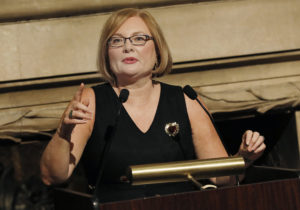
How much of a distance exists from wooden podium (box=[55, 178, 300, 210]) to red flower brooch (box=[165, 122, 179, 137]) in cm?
51

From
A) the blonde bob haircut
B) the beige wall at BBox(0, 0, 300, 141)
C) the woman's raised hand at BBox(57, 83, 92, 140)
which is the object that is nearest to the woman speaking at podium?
the blonde bob haircut

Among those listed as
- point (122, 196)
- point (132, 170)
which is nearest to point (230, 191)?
point (132, 170)

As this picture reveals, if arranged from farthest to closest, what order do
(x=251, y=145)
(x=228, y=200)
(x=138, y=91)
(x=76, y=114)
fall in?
1. (x=138, y=91)
2. (x=251, y=145)
3. (x=76, y=114)
4. (x=228, y=200)

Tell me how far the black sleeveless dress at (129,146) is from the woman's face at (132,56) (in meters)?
0.10

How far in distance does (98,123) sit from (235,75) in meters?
0.91

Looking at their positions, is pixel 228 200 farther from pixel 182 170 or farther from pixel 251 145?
pixel 251 145

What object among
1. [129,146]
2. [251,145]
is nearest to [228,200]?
[251,145]

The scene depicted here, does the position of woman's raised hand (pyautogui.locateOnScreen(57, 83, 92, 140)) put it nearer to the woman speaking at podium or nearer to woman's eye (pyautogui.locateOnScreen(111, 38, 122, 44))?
the woman speaking at podium

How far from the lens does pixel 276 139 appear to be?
2.72 metres

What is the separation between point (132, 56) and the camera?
6.05 feet

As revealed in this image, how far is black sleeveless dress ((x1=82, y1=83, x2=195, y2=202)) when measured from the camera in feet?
5.88

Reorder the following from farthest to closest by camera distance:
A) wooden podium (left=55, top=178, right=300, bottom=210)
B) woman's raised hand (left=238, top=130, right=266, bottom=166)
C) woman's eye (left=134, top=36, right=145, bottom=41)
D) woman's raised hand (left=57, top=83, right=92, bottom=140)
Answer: woman's eye (left=134, top=36, right=145, bottom=41) → woman's raised hand (left=238, top=130, right=266, bottom=166) → woman's raised hand (left=57, top=83, right=92, bottom=140) → wooden podium (left=55, top=178, right=300, bottom=210)

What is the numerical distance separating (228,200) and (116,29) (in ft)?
2.60

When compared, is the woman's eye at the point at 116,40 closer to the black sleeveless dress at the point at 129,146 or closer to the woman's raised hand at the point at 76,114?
the black sleeveless dress at the point at 129,146
